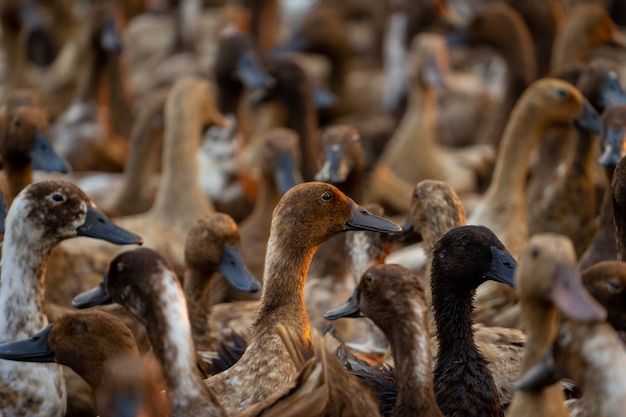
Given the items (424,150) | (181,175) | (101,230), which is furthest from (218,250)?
(424,150)

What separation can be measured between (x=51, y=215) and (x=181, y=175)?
9.73ft

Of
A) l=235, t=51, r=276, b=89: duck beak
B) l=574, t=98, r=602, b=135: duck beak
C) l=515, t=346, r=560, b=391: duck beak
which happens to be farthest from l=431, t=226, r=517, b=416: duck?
l=235, t=51, r=276, b=89: duck beak

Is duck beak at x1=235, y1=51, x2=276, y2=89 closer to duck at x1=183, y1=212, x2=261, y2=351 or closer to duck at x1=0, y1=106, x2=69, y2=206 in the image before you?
duck at x1=0, y1=106, x2=69, y2=206

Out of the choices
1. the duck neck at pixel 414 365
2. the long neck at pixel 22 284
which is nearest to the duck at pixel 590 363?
the duck neck at pixel 414 365

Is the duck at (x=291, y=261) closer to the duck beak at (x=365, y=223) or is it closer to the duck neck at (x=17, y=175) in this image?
the duck beak at (x=365, y=223)

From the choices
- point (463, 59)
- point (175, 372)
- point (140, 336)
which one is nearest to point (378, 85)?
point (463, 59)

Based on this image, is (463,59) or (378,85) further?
(463,59)

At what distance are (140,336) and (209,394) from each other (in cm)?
187

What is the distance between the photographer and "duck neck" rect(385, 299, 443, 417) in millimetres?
4914

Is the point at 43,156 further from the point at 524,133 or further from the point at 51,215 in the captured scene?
the point at 524,133

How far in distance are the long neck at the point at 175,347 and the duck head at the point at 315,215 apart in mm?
772

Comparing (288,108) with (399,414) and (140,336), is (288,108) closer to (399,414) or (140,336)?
(140,336)

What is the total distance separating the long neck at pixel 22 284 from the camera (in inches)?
234

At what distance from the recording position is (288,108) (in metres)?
10.5
